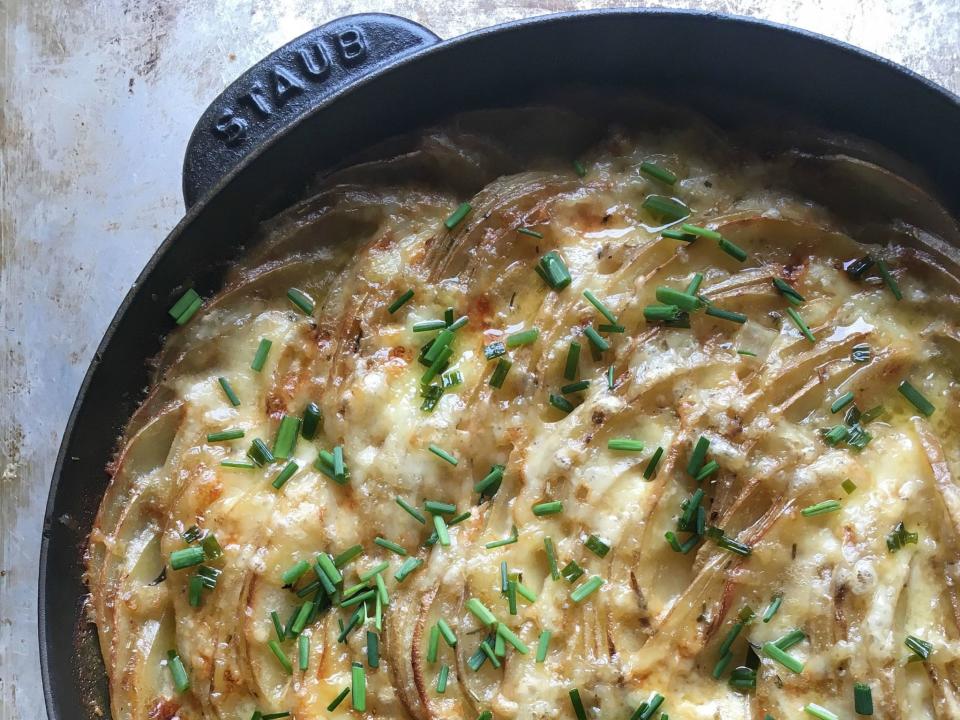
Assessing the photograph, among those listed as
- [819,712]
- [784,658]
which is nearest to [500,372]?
[784,658]

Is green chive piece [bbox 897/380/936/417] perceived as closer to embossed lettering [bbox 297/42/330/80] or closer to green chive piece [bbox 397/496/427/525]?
green chive piece [bbox 397/496/427/525]

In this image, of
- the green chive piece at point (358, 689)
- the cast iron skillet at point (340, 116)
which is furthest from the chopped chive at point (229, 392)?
the green chive piece at point (358, 689)

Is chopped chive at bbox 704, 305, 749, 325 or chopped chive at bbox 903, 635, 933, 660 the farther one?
chopped chive at bbox 704, 305, 749, 325

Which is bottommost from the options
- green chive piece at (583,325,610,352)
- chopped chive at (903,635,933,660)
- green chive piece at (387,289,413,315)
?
chopped chive at (903,635,933,660)

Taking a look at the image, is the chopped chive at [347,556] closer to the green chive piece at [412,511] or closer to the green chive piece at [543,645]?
the green chive piece at [412,511]

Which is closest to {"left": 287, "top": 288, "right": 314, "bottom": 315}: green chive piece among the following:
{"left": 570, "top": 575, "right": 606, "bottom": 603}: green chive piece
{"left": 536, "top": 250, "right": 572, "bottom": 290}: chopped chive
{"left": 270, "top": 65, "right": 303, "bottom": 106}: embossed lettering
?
{"left": 270, "top": 65, "right": 303, "bottom": 106}: embossed lettering

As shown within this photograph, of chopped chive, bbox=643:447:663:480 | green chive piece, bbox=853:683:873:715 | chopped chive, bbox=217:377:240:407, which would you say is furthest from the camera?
chopped chive, bbox=217:377:240:407
